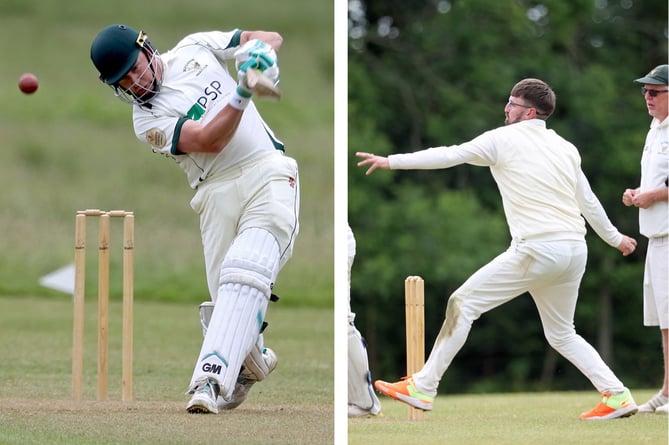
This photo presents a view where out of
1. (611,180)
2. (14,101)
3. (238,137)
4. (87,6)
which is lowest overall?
(238,137)

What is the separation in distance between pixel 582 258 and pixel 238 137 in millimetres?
1361

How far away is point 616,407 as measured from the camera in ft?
15.8

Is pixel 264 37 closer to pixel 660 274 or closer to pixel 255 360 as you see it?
pixel 255 360

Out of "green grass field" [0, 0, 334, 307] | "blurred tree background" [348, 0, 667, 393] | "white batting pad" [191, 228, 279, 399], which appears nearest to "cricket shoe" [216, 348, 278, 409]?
"white batting pad" [191, 228, 279, 399]

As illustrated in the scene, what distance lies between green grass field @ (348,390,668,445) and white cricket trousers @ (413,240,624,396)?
188mm

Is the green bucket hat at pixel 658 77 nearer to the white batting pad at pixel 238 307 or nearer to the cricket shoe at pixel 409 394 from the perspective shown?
the cricket shoe at pixel 409 394

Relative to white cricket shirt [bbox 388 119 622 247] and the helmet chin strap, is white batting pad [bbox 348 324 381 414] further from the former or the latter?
the helmet chin strap

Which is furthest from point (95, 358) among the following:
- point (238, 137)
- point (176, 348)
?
point (238, 137)

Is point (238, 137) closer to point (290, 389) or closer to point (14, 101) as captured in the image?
point (290, 389)

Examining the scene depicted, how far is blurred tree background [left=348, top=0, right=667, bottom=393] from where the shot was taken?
14.9 meters

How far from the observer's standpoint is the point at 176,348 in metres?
6.95

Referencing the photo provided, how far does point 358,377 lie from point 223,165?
3.36 ft

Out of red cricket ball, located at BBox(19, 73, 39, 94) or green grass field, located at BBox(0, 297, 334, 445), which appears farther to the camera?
red cricket ball, located at BBox(19, 73, 39, 94)

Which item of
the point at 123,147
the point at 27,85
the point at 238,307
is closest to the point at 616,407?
the point at 238,307
